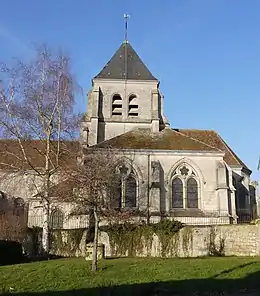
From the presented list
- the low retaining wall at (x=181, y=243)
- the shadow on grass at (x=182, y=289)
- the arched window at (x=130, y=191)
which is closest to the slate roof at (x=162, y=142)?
the arched window at (x=130, y=191)

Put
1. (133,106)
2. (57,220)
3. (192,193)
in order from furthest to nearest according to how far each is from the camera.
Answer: (133,106), (192,193), (57,220)

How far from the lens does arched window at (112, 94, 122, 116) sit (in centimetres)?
3484

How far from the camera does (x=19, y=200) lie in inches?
1287

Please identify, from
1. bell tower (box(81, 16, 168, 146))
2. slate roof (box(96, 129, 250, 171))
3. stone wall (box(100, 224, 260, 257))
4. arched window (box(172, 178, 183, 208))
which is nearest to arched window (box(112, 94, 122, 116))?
bell tower (box(81, 16, 168, 146))

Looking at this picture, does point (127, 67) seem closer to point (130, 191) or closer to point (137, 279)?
point (130, 191)

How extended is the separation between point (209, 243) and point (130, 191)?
8.52 meters

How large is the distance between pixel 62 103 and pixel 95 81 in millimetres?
14167

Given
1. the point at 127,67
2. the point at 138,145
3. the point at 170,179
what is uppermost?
the point at 127,67

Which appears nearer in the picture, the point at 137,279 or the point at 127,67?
the point at 137,279

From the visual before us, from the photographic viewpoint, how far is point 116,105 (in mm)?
35344

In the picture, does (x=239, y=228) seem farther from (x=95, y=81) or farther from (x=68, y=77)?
(x=95, y=81)

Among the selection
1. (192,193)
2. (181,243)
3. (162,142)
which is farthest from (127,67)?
(181,243)

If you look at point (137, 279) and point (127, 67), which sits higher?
point (127, 67)

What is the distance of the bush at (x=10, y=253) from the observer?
1816 cm
